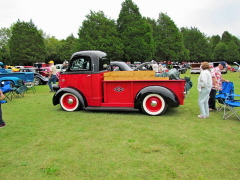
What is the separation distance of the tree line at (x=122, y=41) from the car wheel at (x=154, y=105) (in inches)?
1092

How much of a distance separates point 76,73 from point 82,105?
1.12m

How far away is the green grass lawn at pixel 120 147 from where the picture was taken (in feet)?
10.9

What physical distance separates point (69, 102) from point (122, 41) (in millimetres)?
30196

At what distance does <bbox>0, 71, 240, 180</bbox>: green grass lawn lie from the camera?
332 centimetres

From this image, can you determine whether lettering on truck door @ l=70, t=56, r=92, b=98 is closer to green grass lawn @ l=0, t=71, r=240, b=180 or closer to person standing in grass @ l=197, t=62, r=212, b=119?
green grass lawn @ l=0, t=71, r=240, b=180

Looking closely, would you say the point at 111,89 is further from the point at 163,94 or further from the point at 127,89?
the point at 163,94

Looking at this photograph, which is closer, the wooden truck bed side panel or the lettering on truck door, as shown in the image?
the wooden truck bed side panel

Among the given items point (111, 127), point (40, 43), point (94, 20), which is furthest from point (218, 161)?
point (40, 43)

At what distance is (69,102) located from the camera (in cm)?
736

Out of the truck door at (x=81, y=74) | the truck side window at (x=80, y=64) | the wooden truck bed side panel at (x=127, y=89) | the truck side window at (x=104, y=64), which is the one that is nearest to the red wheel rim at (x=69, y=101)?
the truck door at (x=81, y=74)

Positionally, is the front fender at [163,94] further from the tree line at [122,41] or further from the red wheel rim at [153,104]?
the tree line at [122,41]

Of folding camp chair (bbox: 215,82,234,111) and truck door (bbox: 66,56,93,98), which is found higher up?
truck door (bbox: 66,56,93,98)

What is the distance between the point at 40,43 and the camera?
1700 inches

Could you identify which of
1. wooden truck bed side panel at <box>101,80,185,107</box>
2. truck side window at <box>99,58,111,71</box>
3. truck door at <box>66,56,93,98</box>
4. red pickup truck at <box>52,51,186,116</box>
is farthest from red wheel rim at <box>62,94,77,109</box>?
truck side window at <box>99,58,111,71</box>
